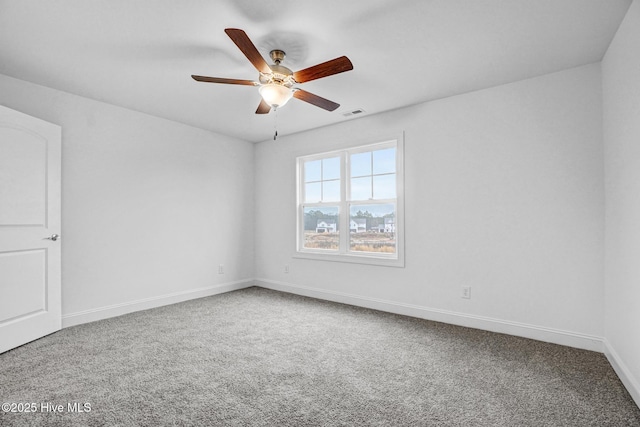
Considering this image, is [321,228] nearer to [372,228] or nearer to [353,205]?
[353,205]

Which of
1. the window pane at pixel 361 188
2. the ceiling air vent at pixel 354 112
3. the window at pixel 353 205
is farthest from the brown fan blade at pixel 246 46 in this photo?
the window pane at pixel 361 188

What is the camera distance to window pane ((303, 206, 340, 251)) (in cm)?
458

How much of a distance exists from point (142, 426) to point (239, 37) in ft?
7.24

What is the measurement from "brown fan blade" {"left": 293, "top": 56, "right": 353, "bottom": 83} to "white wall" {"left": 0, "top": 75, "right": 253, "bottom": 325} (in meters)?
2.59

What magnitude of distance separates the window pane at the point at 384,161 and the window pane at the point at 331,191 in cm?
63

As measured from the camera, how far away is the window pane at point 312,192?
4770 mm

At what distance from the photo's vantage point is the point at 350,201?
439cm

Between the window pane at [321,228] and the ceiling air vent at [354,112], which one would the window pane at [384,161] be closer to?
the ceiling air vent at [354,112]

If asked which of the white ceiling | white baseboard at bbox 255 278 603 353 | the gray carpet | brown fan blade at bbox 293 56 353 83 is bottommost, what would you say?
the gray carpet

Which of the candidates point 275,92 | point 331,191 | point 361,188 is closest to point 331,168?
point 331,191

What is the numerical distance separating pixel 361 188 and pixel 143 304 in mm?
3086

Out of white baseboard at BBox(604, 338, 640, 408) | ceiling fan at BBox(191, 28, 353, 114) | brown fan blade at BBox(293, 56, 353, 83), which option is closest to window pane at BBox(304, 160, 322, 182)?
ceiling fan at BBox(191, 28, 353, 114)

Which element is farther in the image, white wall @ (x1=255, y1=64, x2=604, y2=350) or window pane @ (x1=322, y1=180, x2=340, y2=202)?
window pane @ (x1=322, y1=180, x2=340, y2=202)

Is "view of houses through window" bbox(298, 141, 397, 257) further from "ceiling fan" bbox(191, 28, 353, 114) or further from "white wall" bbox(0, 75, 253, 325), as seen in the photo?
"ceiling fan" bbox(191, 28, 353, 114)
